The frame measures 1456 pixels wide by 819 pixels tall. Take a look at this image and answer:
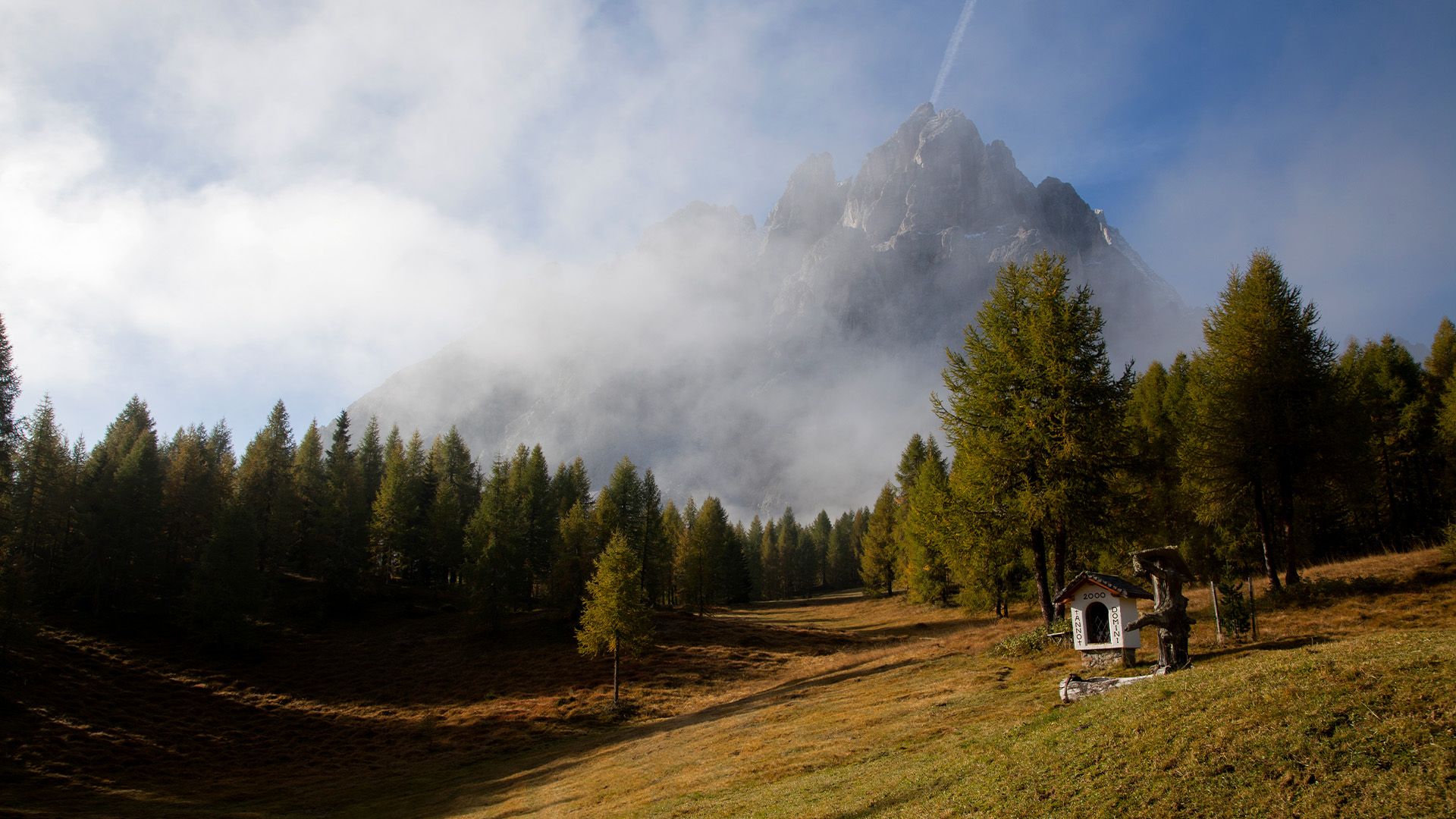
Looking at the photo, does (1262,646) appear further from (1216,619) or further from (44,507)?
(44,507)

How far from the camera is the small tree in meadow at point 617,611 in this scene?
142ft

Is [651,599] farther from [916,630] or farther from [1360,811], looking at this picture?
[1360,811]

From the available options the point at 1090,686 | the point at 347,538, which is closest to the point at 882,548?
the point at 347,538

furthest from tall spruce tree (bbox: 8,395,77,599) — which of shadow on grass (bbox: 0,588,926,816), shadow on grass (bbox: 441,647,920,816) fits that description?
shadow on grass (bbox: 441,647,920,816)

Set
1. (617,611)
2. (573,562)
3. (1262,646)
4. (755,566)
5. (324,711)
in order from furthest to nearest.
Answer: (755,566) < (573,562) < (324,711) < (617,611) < (1262,646)

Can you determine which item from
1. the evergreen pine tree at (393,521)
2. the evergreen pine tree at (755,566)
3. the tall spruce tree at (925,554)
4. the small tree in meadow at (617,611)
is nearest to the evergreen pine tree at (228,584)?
the evergreen pine tree at (393,521)

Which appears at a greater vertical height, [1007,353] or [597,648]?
[1007,353]

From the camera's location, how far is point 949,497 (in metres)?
28.6

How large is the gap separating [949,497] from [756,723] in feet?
43.4

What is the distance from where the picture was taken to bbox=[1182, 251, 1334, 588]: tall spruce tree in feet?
85.6

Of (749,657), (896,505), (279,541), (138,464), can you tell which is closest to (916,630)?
(749,657)

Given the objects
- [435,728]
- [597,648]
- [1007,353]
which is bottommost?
[435,728]

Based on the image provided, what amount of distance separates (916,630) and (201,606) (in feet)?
190

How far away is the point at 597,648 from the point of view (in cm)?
→ 4562
